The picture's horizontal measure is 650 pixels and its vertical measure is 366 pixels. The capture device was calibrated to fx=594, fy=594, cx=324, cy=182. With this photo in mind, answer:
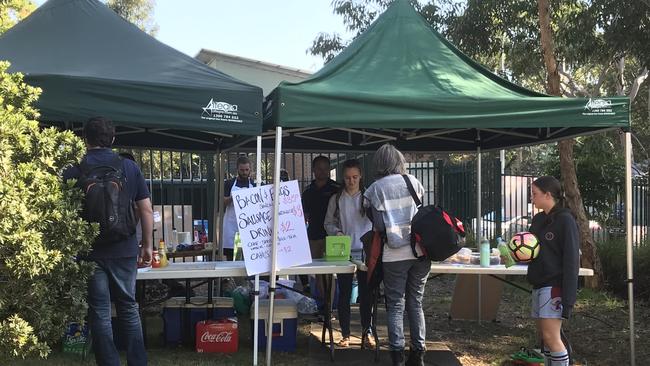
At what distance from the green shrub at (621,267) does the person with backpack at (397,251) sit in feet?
15.8

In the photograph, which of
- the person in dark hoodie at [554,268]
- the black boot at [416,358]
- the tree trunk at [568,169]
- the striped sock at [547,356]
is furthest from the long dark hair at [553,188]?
the tree trunk at [568,169]

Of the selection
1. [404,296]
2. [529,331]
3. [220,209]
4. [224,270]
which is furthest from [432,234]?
[220,209]

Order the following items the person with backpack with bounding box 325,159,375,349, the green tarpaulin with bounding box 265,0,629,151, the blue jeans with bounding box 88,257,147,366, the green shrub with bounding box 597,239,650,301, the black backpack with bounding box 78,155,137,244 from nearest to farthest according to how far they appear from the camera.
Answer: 1. the black backpack with bounding box 78,155,137,244
2. the blue jeans with bounding box 88,257,147,366
3. the green tarpaulin with bounding box 265,0,629,151
4. the person with backpack with bounding box 325,159,375,349
5. the green shrub with bounding box 597,239,650,301

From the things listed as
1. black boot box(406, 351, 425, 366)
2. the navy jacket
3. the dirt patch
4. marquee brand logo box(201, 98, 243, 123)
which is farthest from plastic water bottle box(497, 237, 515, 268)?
marquee brand logo box(201, 98, 243, 123)

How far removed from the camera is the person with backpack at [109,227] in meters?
3.70

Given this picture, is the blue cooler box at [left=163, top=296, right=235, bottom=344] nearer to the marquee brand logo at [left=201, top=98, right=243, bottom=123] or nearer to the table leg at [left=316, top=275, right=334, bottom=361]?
the table leg at [left=316, top=275, right=334, bottom=361]

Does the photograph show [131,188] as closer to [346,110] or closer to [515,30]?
[346,110]

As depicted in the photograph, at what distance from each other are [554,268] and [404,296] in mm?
1121

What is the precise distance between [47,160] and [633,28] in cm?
867

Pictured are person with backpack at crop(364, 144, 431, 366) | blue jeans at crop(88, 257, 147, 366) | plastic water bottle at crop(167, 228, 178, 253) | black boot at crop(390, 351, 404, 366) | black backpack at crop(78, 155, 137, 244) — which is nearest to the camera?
black backpack at crop(78, 155, 137, 244)

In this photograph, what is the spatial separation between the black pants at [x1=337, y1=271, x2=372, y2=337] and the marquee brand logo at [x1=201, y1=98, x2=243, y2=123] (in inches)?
71.0

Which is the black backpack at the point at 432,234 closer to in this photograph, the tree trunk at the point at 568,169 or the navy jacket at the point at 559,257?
the navy jacket at the point at 559,257

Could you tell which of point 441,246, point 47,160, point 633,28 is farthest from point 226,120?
point 633,28

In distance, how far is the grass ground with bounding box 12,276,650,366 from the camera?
208 inches
